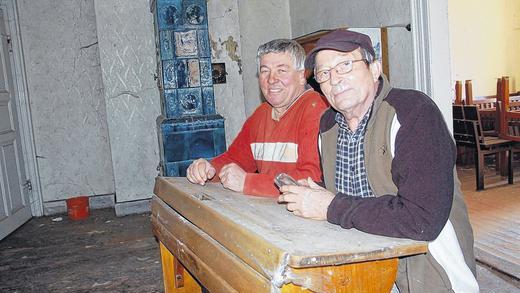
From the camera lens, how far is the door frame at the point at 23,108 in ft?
16.6

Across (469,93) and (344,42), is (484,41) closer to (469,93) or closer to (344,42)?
(469,93)

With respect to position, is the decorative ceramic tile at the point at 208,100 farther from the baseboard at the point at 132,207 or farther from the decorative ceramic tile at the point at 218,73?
the baseboard at the point at 132,207

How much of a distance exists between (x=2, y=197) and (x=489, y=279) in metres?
4.27

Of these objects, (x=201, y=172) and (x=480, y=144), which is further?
(x=480, y=144)

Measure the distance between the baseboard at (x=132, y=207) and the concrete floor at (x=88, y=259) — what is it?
0.11 meters

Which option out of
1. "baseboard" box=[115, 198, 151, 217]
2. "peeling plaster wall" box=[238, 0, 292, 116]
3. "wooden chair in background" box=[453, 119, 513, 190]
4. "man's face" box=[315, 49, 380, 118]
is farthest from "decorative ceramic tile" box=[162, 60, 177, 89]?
"man's face" box=[315, 49, 380, 118]

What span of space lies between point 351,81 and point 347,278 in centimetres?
61

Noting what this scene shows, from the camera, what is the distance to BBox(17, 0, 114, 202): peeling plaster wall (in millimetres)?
5203

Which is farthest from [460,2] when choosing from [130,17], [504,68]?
[130,17]

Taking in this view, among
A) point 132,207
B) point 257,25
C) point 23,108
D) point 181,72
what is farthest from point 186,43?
point 23,108

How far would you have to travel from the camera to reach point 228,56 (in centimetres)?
515

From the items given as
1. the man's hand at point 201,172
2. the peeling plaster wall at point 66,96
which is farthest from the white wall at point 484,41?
the man's hand at point 201,172

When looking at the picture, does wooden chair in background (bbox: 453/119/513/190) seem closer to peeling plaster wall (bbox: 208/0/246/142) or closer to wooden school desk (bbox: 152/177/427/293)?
peeling plaster wall (bbox: 208/0/246/142)

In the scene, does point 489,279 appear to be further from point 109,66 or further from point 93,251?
point 109,66
